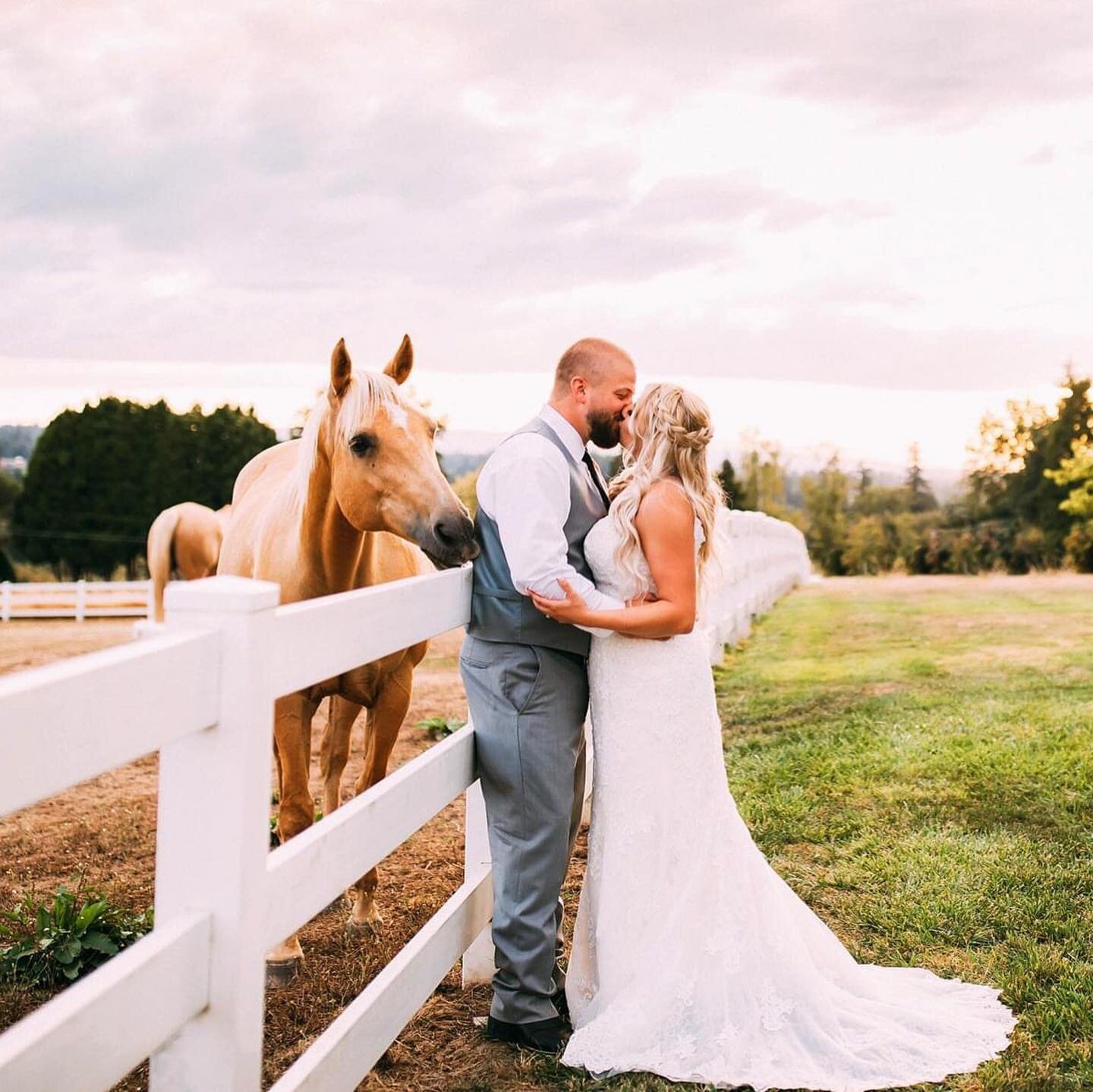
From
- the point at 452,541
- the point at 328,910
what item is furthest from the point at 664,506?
the point at 328,910

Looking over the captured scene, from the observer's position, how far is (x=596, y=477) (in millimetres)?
3732

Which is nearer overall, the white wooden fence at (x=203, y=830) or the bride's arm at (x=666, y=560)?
the white wooden fence at (x=203, y=830)

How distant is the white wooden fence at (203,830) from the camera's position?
1.51 metres

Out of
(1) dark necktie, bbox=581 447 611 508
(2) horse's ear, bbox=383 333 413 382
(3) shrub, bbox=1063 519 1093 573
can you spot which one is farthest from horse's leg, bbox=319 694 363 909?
(3) shrub, bbox=1063 519 1093 573

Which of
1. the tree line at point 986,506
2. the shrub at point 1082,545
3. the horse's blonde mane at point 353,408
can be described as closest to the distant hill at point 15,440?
the tree line at point 986,506

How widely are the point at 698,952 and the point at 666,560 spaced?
1174mm

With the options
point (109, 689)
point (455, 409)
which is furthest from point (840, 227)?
point (455, 409)

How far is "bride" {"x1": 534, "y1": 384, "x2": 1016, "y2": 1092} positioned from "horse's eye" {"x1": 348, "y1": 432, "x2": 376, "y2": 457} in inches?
45.0

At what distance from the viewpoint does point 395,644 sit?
287cm

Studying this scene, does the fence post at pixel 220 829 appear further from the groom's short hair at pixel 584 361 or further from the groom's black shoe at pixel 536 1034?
the groom's short hair at pixel 584 361

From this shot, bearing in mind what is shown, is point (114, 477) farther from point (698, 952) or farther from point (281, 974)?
point (698, 952)

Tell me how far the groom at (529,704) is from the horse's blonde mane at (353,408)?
3.30 ft

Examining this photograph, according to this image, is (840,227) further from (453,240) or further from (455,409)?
(455,409)

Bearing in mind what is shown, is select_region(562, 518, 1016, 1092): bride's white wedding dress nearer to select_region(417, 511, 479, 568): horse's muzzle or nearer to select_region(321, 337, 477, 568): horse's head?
select_region(417, 511, 479, 568): horse's muzzle
